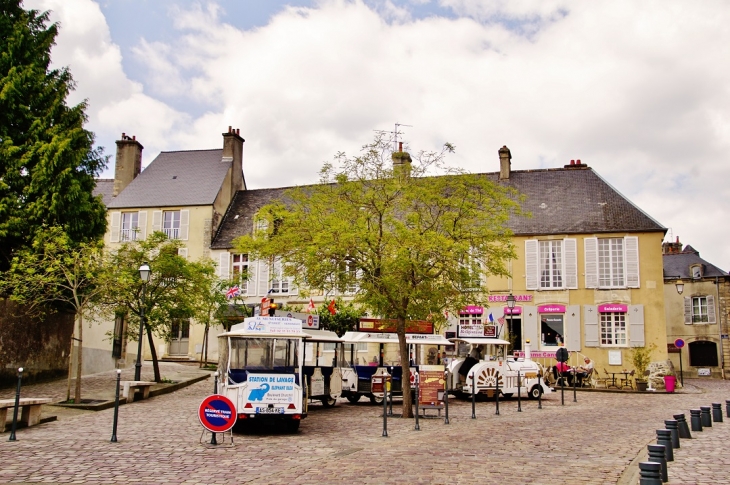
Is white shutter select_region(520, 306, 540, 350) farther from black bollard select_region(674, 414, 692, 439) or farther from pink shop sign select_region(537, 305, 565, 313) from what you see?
black bollard select_region(674, 414, 692, 439)

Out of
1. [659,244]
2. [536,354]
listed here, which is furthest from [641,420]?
[659,244]

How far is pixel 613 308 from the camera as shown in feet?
109

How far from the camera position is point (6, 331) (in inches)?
862

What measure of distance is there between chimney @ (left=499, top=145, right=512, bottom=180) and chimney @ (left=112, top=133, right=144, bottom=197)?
67.5 feet

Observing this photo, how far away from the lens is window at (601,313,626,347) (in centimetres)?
3300

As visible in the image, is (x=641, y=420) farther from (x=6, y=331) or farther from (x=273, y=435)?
(x=6, y=331)

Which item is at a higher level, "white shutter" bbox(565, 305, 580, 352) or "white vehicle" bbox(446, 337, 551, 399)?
"white shutter" bbox(565, 305, 580, 352)

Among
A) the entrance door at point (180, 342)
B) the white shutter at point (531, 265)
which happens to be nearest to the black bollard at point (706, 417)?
the white shutter at point (531, 265)

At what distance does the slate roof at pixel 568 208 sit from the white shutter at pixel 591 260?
47cm

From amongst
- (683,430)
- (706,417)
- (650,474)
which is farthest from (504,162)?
(650,474)

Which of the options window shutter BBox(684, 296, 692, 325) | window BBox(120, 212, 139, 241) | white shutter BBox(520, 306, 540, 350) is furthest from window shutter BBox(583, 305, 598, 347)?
window BBox(120, 212, 139, 241)

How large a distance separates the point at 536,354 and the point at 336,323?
908cm

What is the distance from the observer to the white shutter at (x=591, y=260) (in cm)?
3362

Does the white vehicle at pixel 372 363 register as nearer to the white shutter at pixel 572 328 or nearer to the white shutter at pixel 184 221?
the white shutter at pixel 572 328
